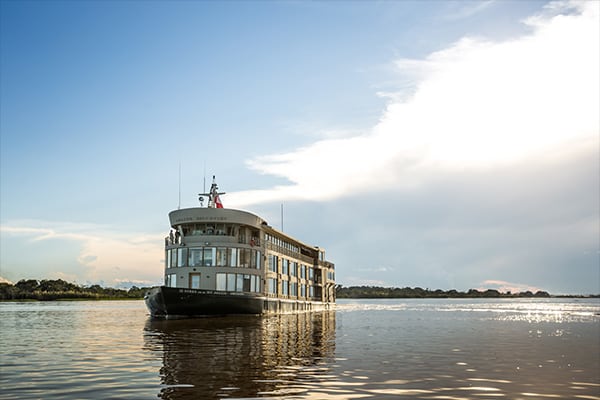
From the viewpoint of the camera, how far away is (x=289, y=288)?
72.9m

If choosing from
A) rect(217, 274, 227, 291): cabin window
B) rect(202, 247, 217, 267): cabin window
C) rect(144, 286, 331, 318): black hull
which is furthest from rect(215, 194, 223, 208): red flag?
rect(144, 286, 331, 318): black hull

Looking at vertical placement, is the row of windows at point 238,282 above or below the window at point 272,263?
below

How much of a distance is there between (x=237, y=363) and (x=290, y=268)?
180 ft

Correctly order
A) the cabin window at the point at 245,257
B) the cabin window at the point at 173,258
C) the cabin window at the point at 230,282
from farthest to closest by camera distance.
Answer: the cabin window at the point at 245,257 → the cabin window at the point at 173,258 → the cabin window at the point at 230,282

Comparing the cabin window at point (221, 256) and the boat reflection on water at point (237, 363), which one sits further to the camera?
the cabin window at point (221, 256)

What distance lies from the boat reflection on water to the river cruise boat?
1716cm

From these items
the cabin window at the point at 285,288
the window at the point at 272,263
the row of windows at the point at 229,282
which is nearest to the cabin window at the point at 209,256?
the row of windows at the point at 229,282

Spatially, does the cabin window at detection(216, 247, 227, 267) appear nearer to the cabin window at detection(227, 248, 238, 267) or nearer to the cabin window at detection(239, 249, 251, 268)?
the cabin window at detection(227, 248, 238, 267)

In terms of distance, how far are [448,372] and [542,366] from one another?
436 centimetres

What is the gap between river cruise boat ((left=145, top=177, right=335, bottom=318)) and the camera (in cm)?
4856

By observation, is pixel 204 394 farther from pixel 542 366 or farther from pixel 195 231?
pixel 195 231

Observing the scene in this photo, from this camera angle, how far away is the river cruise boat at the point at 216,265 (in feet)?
159

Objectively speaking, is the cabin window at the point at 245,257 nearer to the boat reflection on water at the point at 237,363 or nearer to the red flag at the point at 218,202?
the red flag at the point at 218,202

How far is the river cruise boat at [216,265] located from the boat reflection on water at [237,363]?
675 inches
